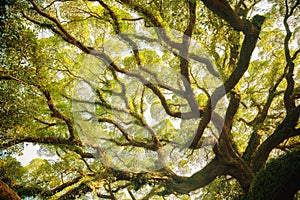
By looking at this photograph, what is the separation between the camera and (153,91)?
646cm

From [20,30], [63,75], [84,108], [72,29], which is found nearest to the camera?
[20,30]

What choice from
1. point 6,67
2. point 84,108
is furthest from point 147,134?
point 6,67

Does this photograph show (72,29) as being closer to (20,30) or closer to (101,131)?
(20,30)

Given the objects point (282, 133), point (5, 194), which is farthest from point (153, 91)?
point (5, 194)

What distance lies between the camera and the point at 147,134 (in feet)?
26.6

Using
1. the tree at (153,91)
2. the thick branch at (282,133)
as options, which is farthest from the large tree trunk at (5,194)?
the thick branch at (282,133)

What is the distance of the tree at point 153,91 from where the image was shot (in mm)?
4680

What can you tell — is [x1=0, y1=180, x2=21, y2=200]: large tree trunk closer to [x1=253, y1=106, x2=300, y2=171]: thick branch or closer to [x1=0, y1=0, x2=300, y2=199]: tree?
[x1=0, y1=0, x2=300, y2=199]: tree

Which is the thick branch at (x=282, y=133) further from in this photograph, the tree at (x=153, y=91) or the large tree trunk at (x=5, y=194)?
the large tree trunk at (x=5, y=194)

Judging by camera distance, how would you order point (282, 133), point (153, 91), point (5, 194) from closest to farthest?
point (5, 194)
point (282, 133)
point (153, 91)

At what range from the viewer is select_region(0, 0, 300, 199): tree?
4.68 m

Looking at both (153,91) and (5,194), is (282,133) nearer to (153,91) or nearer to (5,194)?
(153,91)

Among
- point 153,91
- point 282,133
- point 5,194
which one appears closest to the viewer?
point 5,194

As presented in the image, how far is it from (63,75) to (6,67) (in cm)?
274
